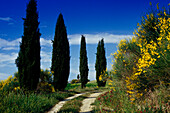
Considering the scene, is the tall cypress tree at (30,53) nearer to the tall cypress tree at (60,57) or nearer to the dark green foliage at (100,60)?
the tall cypress tree at (60,57)

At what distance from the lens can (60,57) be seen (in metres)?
17.5

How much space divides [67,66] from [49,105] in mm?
8972

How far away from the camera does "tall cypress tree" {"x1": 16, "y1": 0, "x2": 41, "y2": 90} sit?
12797 millimetres

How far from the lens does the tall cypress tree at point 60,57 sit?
17.0 metres

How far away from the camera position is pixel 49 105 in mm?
9414

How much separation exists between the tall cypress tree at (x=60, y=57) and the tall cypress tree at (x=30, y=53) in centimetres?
373

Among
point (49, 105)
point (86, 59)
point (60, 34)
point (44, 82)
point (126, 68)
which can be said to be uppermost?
point (60, 34)

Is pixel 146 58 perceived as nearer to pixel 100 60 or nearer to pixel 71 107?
pixel 71 107

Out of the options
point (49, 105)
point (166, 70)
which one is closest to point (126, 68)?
point (166, 70)

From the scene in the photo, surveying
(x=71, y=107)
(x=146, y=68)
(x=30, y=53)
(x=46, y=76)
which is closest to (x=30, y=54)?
(x=30, y=53)

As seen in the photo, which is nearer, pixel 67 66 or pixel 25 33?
pixel 25 33

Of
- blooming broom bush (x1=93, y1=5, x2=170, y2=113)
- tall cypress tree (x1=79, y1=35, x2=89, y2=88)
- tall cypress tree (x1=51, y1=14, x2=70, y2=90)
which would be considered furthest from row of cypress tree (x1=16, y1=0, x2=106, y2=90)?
blooming broom bush (x1=93, y1=5, x2=170, y2=113)

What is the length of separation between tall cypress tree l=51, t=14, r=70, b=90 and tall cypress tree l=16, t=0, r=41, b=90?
3.73 meters

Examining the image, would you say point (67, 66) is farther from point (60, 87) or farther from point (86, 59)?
point (86, 59)
